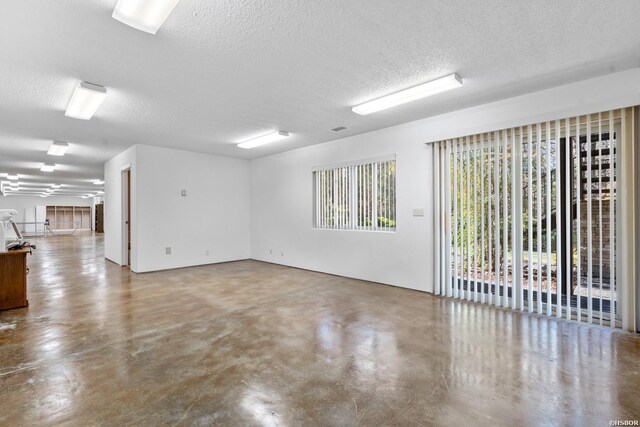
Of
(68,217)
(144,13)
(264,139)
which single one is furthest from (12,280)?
(68,217)

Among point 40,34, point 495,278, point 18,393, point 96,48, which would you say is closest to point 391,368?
point 495,278

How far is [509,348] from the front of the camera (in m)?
2.62

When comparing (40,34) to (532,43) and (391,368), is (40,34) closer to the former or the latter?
(391,368)

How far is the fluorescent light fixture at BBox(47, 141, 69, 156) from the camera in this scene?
5672mm

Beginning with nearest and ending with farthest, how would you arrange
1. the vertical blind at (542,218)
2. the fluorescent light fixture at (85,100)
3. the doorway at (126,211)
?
the vertical blind at (542,218) < the fluorescent light fixture at (85,100) < the doorway at (126,211)

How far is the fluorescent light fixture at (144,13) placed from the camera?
1.88 metres

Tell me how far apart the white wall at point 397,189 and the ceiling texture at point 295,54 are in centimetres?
19

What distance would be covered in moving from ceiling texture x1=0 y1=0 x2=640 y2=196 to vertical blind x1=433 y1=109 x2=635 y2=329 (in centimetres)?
63

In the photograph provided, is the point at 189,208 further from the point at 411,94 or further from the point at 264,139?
the point at 411,94

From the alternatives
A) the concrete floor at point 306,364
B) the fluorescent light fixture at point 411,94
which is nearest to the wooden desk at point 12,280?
the concrete floor at point 306,364

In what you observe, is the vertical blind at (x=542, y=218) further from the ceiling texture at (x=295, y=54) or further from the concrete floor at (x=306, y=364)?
the ceiling texture at (x=295, y=54)

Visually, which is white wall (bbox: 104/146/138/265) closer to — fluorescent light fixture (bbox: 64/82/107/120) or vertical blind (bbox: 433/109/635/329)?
fluorescent light fixture (bbox: 64/82/107/120)

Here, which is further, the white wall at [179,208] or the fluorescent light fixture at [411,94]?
the white wall at [179,208]

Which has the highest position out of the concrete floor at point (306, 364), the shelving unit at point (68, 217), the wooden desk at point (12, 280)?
the shelving unit at point (68, 217)
